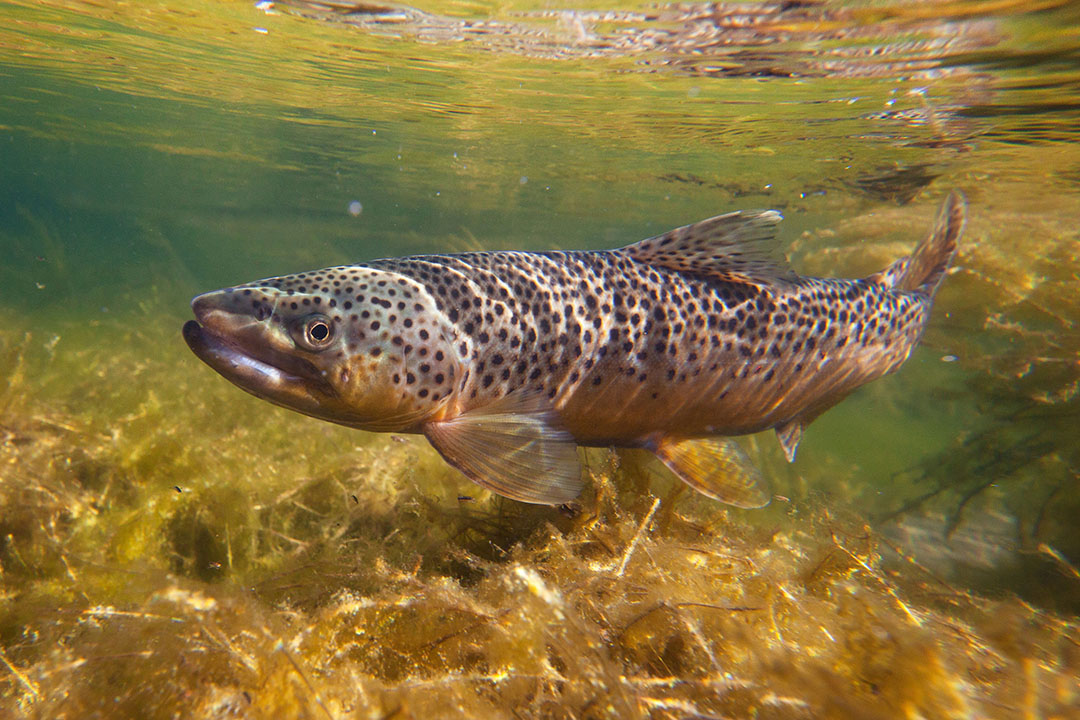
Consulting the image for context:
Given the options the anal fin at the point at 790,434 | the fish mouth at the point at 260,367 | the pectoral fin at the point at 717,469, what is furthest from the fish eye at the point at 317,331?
the anal fin at the point at 790,434

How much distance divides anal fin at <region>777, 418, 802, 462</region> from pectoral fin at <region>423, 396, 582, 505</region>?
2663mm

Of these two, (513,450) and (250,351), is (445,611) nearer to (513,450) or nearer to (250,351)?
(513,450)

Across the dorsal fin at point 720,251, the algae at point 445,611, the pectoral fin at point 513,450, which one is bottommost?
the algae at point 445,611

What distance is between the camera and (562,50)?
413 inches

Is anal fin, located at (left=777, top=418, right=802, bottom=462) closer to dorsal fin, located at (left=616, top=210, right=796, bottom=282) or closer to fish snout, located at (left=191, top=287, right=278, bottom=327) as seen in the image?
dorsal fin, located at (left=616, top=210, right=796, bottom=282)

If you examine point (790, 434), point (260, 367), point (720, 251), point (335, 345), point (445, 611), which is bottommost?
point (445, 611)

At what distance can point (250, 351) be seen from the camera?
292 centimetres

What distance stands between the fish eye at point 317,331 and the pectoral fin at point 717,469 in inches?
106

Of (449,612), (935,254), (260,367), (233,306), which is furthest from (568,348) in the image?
(935,254)

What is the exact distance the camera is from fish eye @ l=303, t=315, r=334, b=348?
2965 mm

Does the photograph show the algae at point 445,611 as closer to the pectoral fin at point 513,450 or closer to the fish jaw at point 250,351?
the pectoral fin at point 513,450

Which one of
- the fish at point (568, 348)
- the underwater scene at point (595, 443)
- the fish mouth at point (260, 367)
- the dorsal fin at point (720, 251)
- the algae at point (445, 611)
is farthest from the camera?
the dorsal fin at point (720, 251)

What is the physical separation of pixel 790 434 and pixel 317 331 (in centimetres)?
440

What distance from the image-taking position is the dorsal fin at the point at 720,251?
419 centimetres
